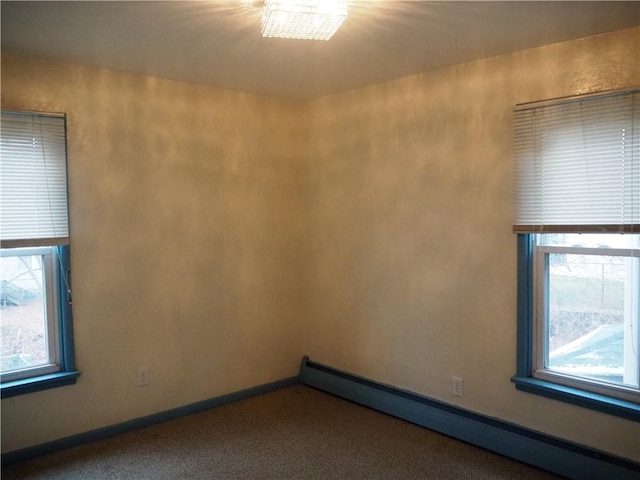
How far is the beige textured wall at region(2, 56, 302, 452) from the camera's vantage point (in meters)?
3.03

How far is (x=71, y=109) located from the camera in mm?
3000

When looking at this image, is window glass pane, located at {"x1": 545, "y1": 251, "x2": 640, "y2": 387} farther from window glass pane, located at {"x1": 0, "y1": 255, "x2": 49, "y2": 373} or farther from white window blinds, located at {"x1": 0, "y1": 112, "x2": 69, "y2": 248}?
window glass pane, located at {"x1": 0, "y1": 255, "x2": 49, "y2": 373}

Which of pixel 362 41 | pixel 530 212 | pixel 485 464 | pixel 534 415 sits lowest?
pixel 485 464

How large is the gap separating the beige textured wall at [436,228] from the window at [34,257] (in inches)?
72.0

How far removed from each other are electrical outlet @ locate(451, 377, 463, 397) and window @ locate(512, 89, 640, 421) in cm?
39

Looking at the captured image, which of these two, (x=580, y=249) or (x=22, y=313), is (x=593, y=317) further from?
(x=22, y=313)

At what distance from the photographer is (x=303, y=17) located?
2117 millimetres

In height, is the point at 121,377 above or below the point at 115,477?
above

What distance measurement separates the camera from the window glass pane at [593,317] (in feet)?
8.30

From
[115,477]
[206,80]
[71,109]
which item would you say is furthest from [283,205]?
[115,477]

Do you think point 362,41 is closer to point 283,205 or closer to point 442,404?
point 283,205

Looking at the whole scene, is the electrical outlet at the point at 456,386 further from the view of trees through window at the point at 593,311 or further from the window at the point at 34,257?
the window at the point at 34,257

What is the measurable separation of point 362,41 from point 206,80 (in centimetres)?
125

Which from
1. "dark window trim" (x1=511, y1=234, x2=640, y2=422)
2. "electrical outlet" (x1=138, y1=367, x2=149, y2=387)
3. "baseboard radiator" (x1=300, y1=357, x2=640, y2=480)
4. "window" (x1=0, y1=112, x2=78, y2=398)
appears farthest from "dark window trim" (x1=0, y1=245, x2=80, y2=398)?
"dark window trim" (x1=511, y1=234, x2=640, y2=422)
